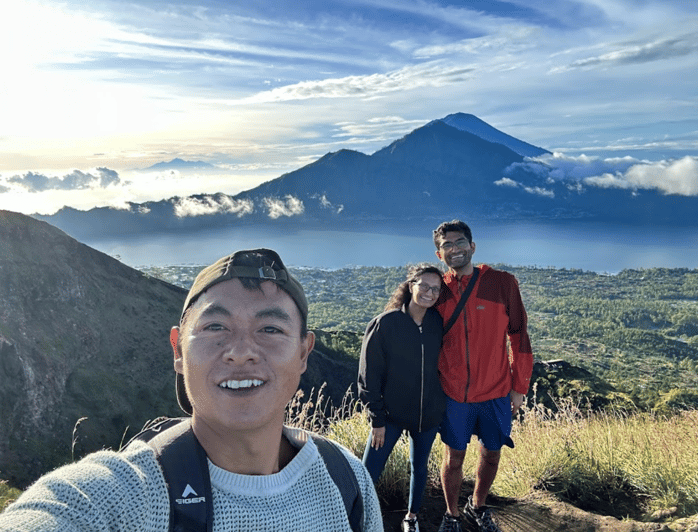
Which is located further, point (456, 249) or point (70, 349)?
point (70, 349)

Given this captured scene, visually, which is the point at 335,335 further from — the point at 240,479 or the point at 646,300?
the point at 646,300

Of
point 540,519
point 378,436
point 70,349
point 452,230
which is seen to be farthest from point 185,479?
point 70,349

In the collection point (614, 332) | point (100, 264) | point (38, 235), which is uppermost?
point (38, 235)

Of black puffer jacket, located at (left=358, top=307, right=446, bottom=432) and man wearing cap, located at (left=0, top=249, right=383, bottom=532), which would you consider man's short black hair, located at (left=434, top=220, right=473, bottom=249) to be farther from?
man wearing cap, located at (left=0, top=249, right=383, bottom=532)

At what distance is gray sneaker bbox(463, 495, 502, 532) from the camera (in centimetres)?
294

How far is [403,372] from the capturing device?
2803 millimetres

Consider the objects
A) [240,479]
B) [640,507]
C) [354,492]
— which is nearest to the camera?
[240,479]

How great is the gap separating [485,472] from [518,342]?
794 millimetres

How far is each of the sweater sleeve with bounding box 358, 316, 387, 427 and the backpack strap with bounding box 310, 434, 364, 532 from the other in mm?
1634

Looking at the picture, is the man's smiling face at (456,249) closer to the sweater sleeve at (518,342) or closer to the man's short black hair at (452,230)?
the man's short black hair at (452,230)

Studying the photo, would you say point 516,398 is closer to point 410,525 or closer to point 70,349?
point 410,525

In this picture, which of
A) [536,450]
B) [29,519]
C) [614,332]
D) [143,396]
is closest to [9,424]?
[143,396]

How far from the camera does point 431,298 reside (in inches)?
110

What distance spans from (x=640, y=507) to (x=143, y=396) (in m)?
20.8
